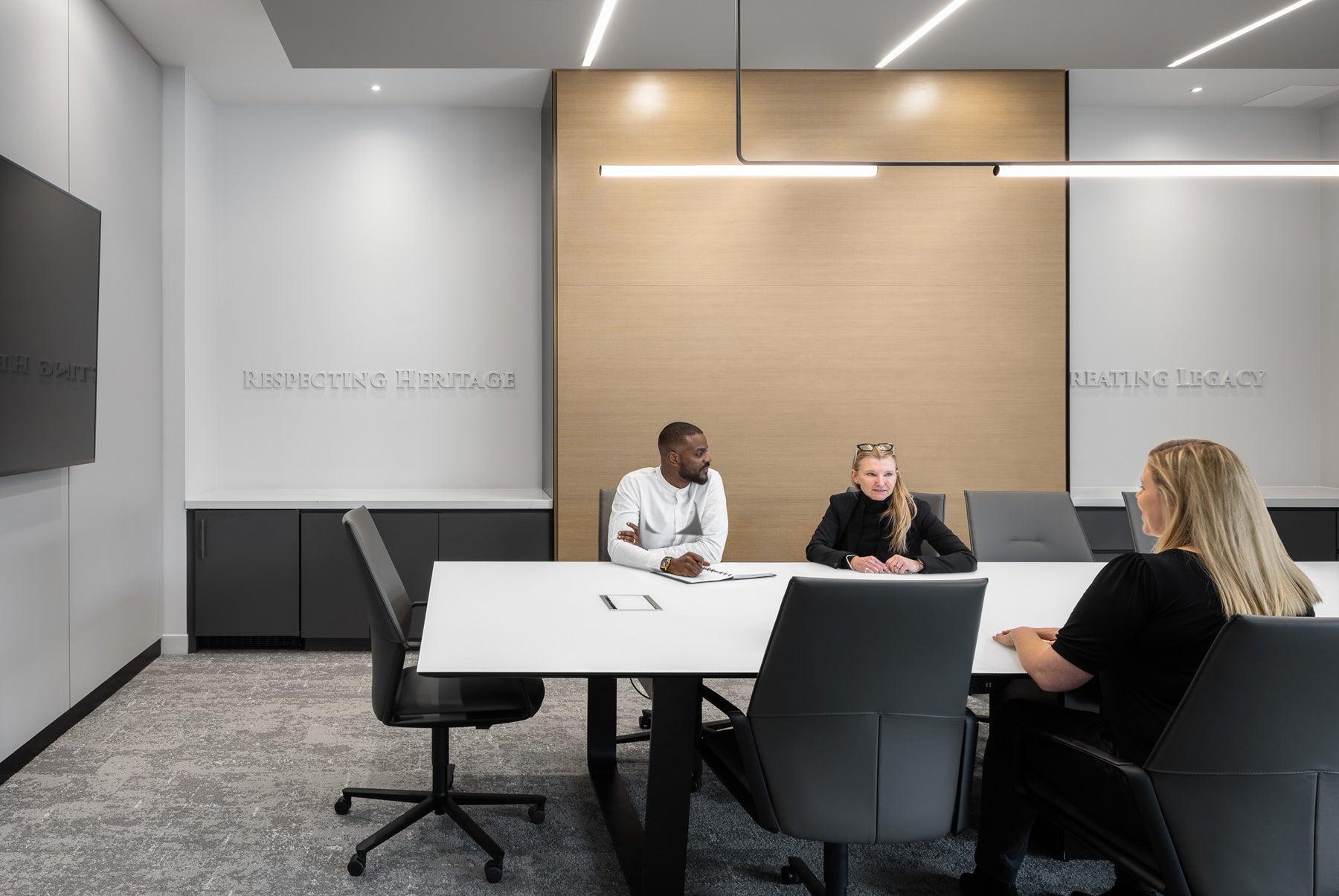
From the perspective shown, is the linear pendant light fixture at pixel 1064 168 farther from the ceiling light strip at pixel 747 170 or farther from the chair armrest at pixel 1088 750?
the chair armrest at pixel 1088 750

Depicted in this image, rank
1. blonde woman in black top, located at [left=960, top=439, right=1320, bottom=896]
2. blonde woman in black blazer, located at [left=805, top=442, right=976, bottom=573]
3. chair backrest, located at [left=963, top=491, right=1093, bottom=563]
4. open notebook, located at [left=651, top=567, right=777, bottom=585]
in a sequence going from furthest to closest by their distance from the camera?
1. chair backrest, located at [left=963, top=491, right=1093, bottom=563]
2. blonde woman in black blazer, located at [left=805, top=442, right=976, bottom=573]
3. open notebook, located at [left=651, top=567, right=777, bottom=585]
4. blonde woman in black top, located at [left=960, top=439, right=1320, bottom=896]

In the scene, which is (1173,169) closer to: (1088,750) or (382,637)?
(1088,750)

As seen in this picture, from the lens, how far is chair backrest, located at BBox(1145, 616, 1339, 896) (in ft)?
5.59

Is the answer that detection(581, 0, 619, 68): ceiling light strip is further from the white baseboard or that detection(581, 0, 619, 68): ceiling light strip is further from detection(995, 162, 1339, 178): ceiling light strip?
the white baseboard

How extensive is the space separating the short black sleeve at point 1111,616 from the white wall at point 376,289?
14.2ft

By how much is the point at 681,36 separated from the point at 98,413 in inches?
131

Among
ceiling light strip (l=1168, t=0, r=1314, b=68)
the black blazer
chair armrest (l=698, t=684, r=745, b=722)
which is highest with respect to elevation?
ceiling light strip (l=1168, t=0, r=1314, b=68)

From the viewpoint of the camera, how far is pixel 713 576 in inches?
132

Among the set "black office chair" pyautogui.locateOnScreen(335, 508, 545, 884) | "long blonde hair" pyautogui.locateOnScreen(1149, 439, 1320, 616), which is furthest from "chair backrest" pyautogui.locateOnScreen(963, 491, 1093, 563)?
"black office chair" pyautogui.locateOnScreen(335, 508, 545, 884)

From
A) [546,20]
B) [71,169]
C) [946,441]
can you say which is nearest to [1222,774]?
[946,441]

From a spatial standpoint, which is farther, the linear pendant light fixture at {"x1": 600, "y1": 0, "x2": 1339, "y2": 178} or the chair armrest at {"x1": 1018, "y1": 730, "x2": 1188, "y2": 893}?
the linear pendant light fixture at {"x1": 600, "y1": 0, "x2": 1339, "y2": 178}

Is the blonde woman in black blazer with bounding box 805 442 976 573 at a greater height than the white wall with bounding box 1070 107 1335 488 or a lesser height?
lesser

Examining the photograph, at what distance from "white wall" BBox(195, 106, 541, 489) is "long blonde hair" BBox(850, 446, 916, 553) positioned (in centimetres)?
277

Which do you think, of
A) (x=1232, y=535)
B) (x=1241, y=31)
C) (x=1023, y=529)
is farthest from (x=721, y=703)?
(x=1241, y=31)
